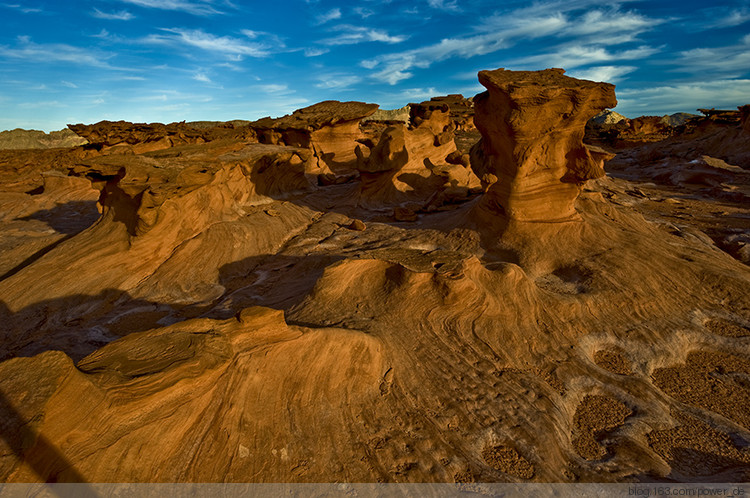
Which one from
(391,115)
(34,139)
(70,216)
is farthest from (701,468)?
(391,115)

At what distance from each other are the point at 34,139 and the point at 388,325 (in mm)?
43645

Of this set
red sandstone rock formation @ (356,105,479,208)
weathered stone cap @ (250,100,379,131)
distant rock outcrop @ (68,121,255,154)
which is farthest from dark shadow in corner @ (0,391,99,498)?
weathered stone cap @ (250,100,379,131)

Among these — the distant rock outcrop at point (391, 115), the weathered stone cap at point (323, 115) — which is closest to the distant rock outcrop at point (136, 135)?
the weathered stone cap at point (323, 115)

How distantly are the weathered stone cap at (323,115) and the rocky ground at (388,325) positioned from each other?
18.7 feet

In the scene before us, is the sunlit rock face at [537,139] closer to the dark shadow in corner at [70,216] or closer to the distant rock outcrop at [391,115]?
the dark shadow in corner at [70,216]

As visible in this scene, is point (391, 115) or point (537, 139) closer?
point (537, 139)

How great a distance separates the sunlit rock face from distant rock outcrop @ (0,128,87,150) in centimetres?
3883

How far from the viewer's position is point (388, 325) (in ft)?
20.1

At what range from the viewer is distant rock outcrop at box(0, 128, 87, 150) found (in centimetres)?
3347

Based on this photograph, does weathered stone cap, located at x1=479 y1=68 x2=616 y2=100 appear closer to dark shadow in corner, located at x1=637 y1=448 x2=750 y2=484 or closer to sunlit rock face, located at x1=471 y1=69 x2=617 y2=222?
sunlit rock face, located at x1=471 y1=69 x2=617 y2=222

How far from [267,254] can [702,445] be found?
9566mm

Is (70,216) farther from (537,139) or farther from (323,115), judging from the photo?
(537,139)

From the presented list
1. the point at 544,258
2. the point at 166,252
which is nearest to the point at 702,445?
Result: the point at 544,258

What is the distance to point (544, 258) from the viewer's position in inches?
352
